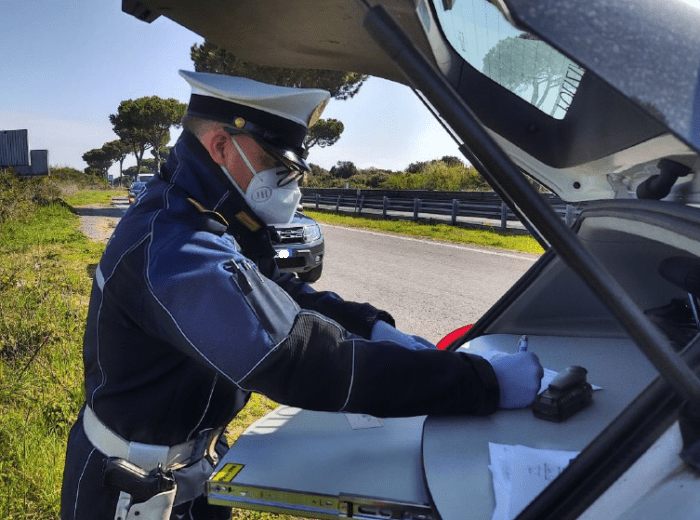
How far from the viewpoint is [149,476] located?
4.84 ft

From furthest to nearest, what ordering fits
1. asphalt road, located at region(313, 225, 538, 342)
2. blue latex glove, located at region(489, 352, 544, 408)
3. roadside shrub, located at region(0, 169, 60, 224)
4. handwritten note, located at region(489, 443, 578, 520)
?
1. roadside shrub, located at region(0, 169, 60, 224)
2. asphalt road, located at region(313, 225, 538, 342)
3. blue latex glove, located at region(489, 352, 544, 408)
4. handwritten note, located at region(489, 443, 578, 520)

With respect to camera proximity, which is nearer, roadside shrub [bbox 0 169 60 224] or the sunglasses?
the sunglasses

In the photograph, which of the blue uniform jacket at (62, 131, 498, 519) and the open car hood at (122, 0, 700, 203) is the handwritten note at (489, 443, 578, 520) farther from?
the open car hood at (122, 0, 700, 203)

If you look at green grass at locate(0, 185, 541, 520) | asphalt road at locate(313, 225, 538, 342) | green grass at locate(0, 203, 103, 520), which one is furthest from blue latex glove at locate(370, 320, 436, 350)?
asphalt road at locate(313, 225, 538, 342)

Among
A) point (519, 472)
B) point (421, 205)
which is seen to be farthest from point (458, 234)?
point (519, 472)

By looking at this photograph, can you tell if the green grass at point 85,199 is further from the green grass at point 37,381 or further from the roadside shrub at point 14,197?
the green grass at point 37,381

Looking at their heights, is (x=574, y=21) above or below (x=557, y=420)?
above

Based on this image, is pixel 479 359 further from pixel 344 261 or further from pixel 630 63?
pixel 344 261

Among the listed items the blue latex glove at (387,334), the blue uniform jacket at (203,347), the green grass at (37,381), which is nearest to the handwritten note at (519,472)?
the blue uniform jacket at (203,347)

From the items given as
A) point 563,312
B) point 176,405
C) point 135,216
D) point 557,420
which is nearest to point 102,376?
point 176,405

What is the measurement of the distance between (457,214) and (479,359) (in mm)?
16145

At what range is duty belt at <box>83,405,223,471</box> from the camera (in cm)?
150

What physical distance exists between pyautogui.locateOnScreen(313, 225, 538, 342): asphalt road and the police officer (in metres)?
4.29

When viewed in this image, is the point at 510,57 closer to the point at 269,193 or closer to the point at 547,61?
the point at 547,61
